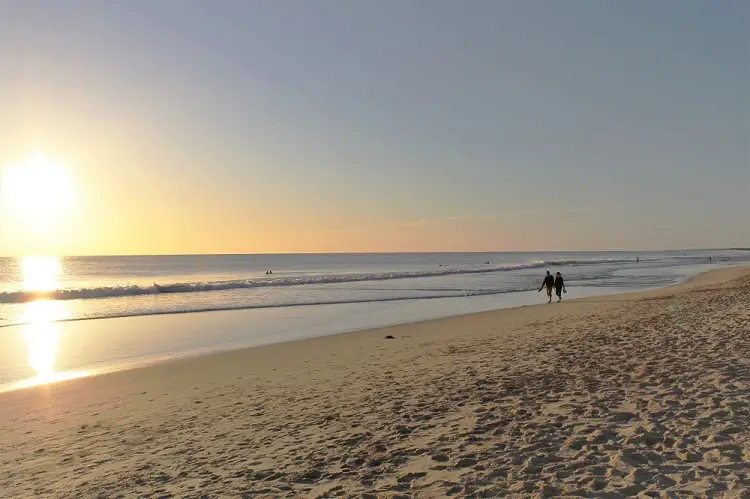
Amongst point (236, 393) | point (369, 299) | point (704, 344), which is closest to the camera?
point (236, 393)

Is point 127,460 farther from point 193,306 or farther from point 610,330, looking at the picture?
point 193,306

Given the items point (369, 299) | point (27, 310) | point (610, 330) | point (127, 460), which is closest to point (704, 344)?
point (610, 330)

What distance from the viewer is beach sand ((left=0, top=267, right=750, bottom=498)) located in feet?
17.1

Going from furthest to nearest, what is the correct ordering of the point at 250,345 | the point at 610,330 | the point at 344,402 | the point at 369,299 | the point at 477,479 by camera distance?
1. the point at 369,299
2. the point at 250,345
3. the point at 610,330
4. the point at 344,402
5. the point at 477,479

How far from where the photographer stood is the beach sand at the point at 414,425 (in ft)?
17.1

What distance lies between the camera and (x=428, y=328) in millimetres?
17859

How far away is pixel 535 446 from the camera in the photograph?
5844 mm

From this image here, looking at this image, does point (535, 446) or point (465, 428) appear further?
point (465, 428)

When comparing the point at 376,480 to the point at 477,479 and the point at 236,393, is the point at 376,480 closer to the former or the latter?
the point at 477,479

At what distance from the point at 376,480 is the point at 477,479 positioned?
0.97 meters

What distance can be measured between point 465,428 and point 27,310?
30080mm

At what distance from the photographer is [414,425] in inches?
271

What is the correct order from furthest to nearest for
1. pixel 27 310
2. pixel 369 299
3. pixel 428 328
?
pixel 369 299
pixel 27 310
pixel 428 328

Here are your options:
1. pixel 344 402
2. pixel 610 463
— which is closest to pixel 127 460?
pixel 344 402
